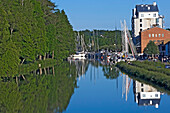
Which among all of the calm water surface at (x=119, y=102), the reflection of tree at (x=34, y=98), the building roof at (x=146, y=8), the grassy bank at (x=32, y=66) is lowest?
the calm water surface at (x=119, y=102)

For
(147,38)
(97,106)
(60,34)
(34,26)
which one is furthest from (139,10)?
(97,106)

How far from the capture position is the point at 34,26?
4859 cm

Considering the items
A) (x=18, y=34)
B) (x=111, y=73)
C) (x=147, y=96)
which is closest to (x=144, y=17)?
(x=111, y=73)

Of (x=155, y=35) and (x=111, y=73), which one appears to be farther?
(x=155, y=35)

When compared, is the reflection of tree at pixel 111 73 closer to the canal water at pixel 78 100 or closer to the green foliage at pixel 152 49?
the canal water at pixel 78 100

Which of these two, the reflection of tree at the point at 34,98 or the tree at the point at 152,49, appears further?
the tree at the point at 152,49

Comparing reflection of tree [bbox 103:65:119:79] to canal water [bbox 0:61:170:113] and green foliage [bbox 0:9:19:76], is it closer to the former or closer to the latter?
green foliage [bbox 0:9:19:76]

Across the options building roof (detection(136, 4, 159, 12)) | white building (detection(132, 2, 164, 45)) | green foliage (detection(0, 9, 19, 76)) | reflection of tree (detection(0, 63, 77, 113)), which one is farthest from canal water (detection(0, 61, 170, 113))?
building roof (detection(136, 4, 159, 12))

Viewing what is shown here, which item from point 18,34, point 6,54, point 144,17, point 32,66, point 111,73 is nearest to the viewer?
point 6,54

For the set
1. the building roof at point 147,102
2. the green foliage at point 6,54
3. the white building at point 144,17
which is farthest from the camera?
the white building at point 144,17

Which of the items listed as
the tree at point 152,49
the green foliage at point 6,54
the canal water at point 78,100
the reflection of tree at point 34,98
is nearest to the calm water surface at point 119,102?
the canal water at point 78,100

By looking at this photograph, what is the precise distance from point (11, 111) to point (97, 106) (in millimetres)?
5445

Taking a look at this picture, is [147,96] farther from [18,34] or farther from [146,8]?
[146,8]

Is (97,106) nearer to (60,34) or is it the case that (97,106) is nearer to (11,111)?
(11,111)
